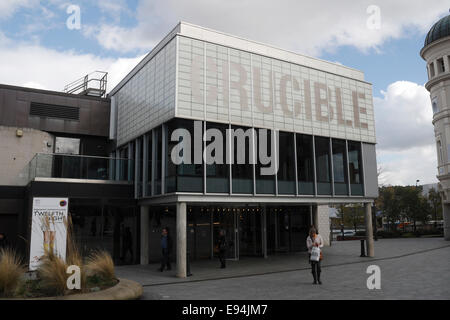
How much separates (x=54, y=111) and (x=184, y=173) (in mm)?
10944

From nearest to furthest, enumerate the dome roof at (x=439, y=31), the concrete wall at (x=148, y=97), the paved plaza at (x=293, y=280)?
the paved plaza at (x=293, y=280) → the concrete wall at (x=148, y=97) → the dome roof at (x=439, y=31)

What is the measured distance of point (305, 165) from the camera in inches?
738

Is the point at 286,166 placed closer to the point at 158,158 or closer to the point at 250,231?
the point at 250,231

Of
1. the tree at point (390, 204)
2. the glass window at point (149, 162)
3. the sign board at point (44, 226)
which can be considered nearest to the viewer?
the sign board at point (44, 226)

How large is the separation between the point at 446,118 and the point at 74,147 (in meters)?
31.8

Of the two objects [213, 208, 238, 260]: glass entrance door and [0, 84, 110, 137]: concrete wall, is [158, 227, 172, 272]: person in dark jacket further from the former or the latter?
[0, 84, 110, 137]: concrete wall

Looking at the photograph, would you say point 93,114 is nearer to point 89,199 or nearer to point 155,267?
point 89,199

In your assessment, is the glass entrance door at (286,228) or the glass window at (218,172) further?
the glass entrance door at (286,228)

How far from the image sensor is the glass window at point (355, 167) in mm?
20533

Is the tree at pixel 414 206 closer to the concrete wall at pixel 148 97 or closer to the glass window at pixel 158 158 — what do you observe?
the concrete wall at pixel 148 97

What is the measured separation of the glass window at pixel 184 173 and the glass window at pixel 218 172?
1.31 feet

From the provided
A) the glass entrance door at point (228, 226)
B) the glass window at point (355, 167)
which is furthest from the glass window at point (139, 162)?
the glass window at point (355, 167)

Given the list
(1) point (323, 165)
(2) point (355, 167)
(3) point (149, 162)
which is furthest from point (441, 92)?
(3) point (149, 162)
